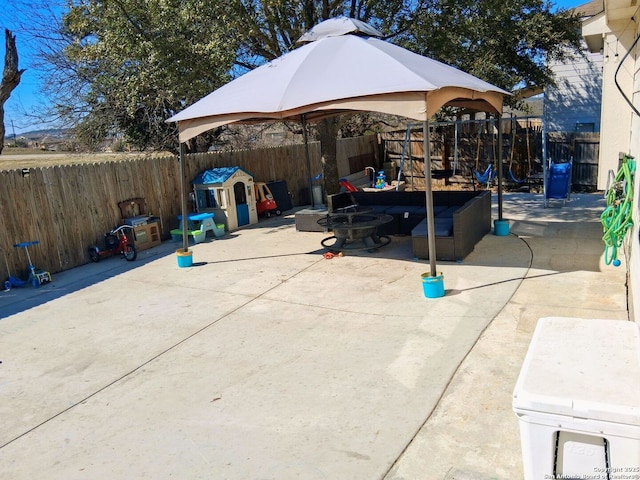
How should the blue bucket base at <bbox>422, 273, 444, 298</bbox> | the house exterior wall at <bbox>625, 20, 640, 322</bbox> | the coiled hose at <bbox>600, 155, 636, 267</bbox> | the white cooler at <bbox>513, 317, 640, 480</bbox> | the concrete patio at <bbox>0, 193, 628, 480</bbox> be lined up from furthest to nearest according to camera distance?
the blue bucket base at <bbox>422, 273, 444, 298</bbox>
the coiled hose at <bbox>600, 155, 636, 267</bbox>
the house exterior wall at <bbox>625, 20, 640, 322</bbox>
the concrete patio at <bbox>0, 193, 628, 480</bbox>
the white cooler at <bbox>513, 317, 640, 480</bbox>

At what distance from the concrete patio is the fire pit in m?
0.45

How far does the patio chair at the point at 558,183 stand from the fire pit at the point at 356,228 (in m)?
4.39

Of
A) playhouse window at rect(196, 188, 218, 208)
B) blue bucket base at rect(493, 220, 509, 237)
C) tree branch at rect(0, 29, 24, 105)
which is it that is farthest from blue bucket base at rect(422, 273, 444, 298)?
tree branch at rect(0, 29, 24, 105)

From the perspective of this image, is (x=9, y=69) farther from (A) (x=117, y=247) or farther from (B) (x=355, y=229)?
(B) (x=355, y=229)

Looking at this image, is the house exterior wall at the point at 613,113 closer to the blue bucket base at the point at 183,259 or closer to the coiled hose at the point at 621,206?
the coiled hose at the point at 621,206

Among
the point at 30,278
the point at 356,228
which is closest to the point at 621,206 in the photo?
the point at 356,228

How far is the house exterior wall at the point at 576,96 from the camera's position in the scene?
52.4ft

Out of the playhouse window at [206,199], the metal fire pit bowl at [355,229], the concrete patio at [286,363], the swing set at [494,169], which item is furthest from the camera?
the swing set at [494,169]

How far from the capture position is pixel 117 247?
27.9 ft

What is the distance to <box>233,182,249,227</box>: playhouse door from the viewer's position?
33.8 feet

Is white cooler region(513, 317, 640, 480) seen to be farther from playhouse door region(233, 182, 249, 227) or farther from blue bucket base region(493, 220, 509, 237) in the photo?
playhouse door region(233, 182, 249, 227)

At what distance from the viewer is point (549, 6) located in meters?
14.1

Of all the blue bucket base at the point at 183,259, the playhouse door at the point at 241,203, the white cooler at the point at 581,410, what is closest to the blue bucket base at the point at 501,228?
the blue bucket base at the point at 183,259

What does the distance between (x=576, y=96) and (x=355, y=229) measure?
1290 cm
